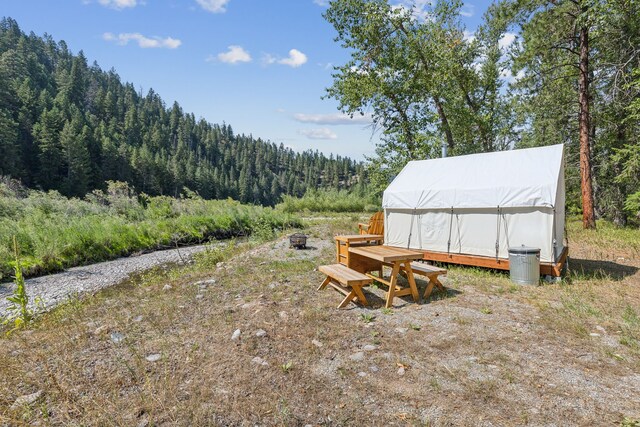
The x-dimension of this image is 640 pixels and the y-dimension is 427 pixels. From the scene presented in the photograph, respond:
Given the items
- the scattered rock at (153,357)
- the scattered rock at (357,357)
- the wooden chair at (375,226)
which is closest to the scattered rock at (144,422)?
the scattered rock at (153,357)

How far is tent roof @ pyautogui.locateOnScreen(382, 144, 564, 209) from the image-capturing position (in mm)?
7070

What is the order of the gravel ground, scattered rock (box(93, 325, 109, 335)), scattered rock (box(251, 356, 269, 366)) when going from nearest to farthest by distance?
scattered rock (box(251, 356, 269, 366))
scattered rock (box(93, 325, 109, 335))
the gravel ground

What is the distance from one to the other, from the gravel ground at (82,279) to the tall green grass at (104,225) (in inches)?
24.6

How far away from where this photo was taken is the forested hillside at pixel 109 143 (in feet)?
175

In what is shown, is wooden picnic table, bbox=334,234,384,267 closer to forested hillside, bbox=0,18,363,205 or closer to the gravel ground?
the gravel ground

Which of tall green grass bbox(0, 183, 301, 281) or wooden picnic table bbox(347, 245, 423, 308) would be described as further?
tall green grass bbox(0, 183, 301, 281)

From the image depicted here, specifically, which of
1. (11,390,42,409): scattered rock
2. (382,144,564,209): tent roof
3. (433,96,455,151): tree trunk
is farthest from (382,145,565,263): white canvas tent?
(433,96,455,151): tree trunk

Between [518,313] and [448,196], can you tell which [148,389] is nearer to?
[518,313]

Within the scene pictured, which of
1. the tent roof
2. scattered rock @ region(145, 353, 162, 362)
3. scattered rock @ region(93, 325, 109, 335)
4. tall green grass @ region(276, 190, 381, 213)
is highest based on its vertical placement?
the tent roof

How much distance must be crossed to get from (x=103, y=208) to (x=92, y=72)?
126140mm

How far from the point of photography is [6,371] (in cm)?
343

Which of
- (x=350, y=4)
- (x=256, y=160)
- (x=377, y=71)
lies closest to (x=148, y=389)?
(x=377, y=71)

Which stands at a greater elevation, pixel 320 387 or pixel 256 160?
pixel 256 160

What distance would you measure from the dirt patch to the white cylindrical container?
947 mm
